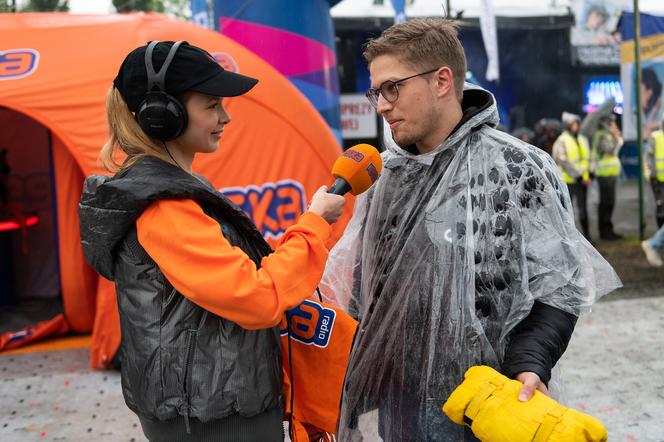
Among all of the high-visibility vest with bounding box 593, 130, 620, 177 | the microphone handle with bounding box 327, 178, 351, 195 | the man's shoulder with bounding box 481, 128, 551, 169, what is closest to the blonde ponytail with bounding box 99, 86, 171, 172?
the microphone handle with bounding box 327, 178, 351, 195

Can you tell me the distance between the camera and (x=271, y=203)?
5.79 meters

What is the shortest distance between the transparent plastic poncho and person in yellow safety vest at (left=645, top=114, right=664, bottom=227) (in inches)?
351

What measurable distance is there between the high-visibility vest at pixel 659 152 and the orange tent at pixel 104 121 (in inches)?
235

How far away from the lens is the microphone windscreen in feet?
7.16

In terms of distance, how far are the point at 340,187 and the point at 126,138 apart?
0.63 meters

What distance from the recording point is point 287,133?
5.99m

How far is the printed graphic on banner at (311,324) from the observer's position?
2309 mm

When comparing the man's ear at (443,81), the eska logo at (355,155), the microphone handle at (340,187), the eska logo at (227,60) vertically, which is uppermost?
the eska logo at (227,60)

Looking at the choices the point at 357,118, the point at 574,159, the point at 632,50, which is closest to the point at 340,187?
the point at 574,159

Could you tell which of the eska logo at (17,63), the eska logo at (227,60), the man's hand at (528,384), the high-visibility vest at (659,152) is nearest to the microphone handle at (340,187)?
the man's hand at (528,384)

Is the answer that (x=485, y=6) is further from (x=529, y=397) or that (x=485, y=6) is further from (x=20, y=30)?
(x=529, y=397)

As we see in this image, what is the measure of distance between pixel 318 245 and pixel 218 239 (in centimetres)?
27

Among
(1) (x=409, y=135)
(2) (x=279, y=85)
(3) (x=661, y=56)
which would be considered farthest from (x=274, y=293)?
(3) (x=661, y=56)

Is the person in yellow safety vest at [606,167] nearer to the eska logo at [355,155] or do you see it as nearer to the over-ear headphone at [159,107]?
the eska logo at [355,155]
